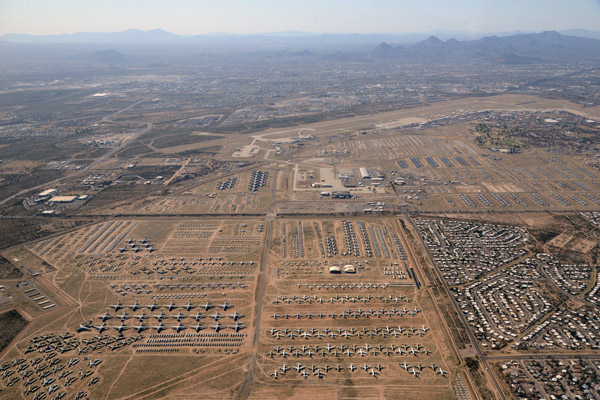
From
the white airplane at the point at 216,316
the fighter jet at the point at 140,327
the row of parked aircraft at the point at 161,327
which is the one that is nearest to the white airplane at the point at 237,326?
the row of parked aircraft at the point at 161,327

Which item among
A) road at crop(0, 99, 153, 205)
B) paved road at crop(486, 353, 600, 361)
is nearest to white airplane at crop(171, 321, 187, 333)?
paved road at crop(486, 353, 600, 361)

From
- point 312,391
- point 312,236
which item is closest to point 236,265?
point 312,236

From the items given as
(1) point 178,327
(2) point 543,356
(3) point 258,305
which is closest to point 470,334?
(2) point 543,356

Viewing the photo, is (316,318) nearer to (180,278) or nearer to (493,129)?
(180,278)

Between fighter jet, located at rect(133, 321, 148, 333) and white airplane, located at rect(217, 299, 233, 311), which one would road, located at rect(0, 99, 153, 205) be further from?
white airplane, located at rect(217, 299, 233, 311)

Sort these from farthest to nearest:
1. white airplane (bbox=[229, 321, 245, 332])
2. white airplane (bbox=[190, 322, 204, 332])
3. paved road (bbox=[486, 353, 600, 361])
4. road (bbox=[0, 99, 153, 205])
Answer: road (bbox=[0, 99, 153, 205])
white airplane (bbox=[190, 322, 204, 332])
white airplane (bbox=[229, 321, 245, 332])
paved road (bbox=[486, 353, 600, 361])

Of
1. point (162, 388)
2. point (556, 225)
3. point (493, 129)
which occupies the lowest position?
point (162, 388)

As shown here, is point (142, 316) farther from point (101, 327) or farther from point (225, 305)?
point (225, 305)
